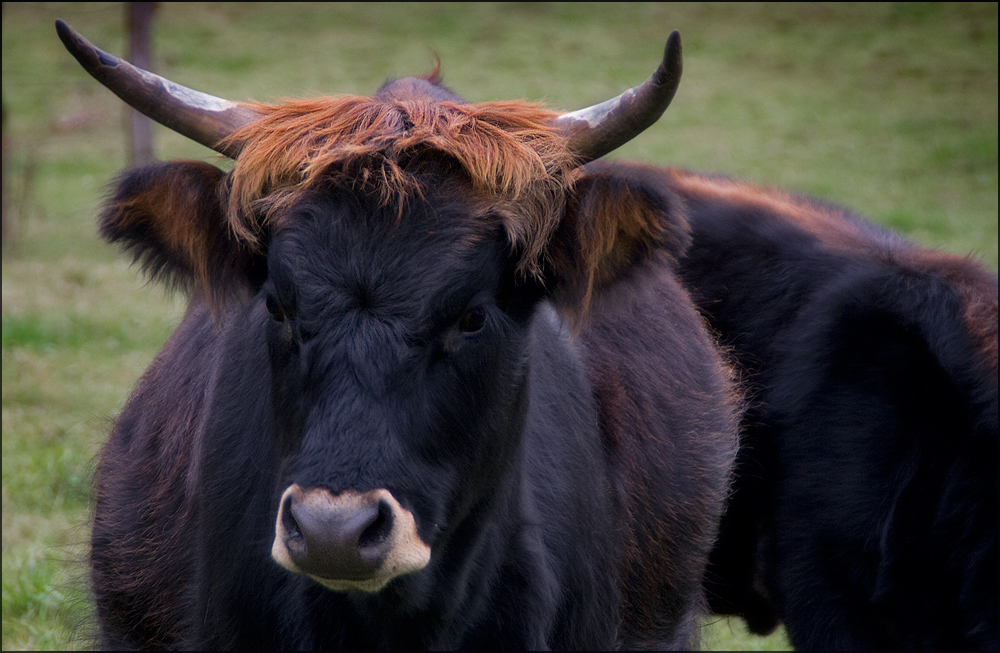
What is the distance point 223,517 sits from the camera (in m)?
3.15

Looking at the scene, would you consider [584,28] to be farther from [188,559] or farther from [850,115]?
[188,559]

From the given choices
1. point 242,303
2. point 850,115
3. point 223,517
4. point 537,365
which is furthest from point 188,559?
point 850,115

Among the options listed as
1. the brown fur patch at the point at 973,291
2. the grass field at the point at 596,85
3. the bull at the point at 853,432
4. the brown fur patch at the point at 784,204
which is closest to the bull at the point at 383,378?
the bull at the point at 853,432

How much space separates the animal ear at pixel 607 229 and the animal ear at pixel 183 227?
89 cm

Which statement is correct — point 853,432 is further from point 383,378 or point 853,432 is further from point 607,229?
point 383,378

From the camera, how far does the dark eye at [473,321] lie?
277 cm

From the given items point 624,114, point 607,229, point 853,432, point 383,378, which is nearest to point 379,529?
point 383,378

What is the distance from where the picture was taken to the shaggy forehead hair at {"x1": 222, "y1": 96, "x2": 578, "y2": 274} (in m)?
2.83

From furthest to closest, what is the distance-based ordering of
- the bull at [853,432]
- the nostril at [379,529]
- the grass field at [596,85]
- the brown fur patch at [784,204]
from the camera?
the grass field at [596,85], the brown fur patch at [784,204], the bull at [853,432], the nostril at [379,529]

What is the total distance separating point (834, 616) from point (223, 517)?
2.44 m

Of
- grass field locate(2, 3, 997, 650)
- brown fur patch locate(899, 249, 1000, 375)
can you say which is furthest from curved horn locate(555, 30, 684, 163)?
grass field locate(2, 3, 997, 650)

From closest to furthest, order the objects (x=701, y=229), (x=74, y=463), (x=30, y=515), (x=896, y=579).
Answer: (x=896, y=579), (x=701, y=229), (x=30, y=515), (x=74, y=463)

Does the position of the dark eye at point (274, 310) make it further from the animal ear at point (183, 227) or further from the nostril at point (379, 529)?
the nostril at point (379, 529)

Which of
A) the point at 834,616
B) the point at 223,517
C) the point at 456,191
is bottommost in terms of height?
the point at 834,616
